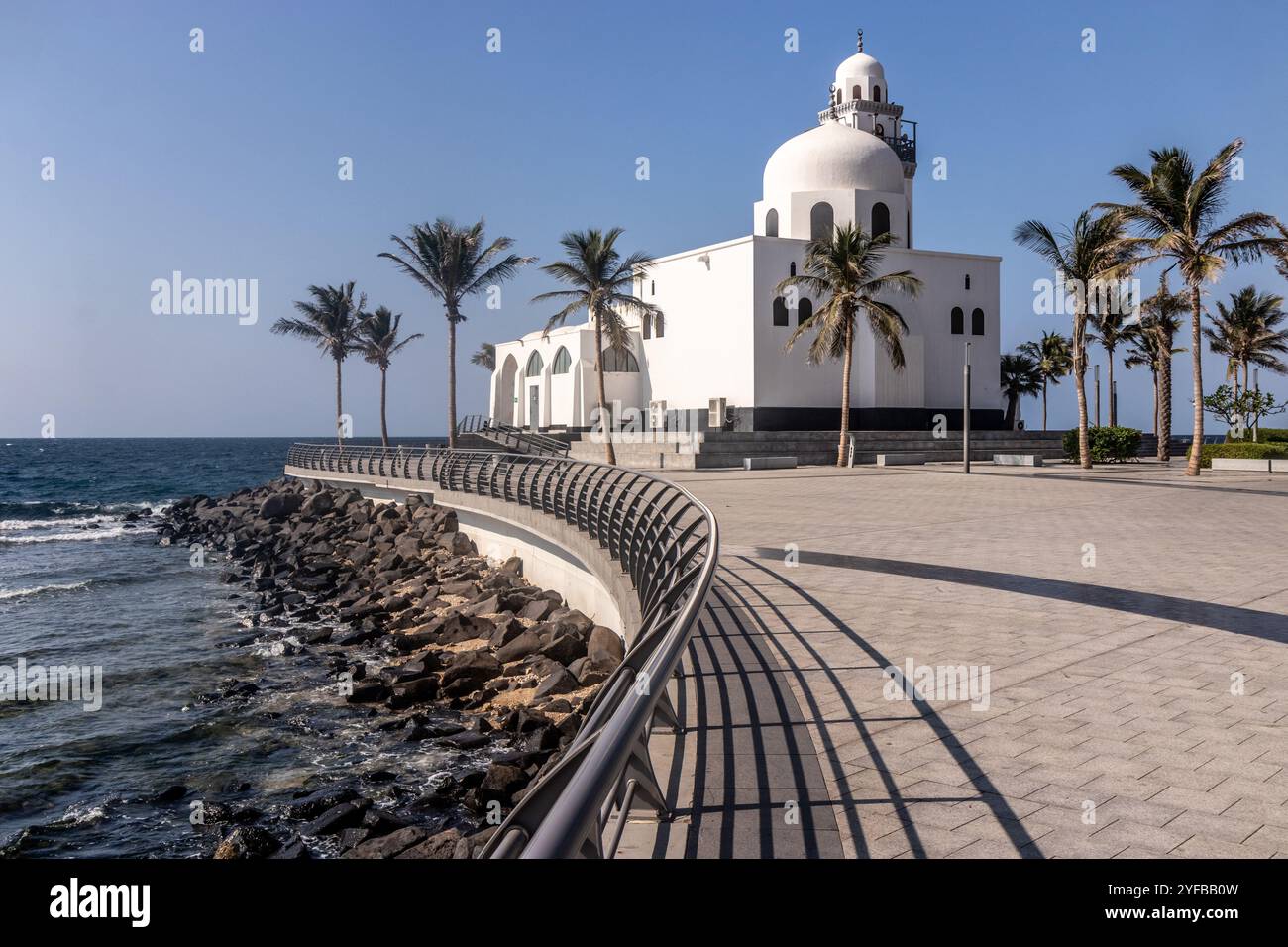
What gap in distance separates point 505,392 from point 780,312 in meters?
25.2

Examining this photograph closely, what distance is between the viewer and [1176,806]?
13.6ft

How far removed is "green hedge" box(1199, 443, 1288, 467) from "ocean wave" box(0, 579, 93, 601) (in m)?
37.0

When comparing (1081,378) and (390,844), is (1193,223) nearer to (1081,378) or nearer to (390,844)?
(1081,378)

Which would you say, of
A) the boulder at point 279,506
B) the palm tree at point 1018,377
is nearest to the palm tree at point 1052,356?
the palm tree at point 1018,377

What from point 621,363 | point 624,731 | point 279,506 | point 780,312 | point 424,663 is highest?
point 780,312

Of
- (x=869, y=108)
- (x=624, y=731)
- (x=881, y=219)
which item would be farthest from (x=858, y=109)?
(x=624, y=731)

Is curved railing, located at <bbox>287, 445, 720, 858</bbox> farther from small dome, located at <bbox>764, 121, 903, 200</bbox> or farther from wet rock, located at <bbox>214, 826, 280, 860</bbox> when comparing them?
small dome, located at <bbox>764, 121, 903, 200</bbox>

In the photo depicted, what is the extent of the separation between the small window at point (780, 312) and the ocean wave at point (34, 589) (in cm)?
2694

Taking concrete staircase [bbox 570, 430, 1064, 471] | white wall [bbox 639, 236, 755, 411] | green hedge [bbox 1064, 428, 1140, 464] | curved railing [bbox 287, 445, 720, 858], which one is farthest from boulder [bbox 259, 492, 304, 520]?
green hedge [bbox 1064, 428, 1140, 464]

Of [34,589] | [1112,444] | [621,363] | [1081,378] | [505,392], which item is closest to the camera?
[34,589]

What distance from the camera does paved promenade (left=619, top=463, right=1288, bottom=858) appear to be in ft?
12.9

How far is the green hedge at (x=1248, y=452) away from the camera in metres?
36.1

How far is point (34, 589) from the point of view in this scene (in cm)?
2459
